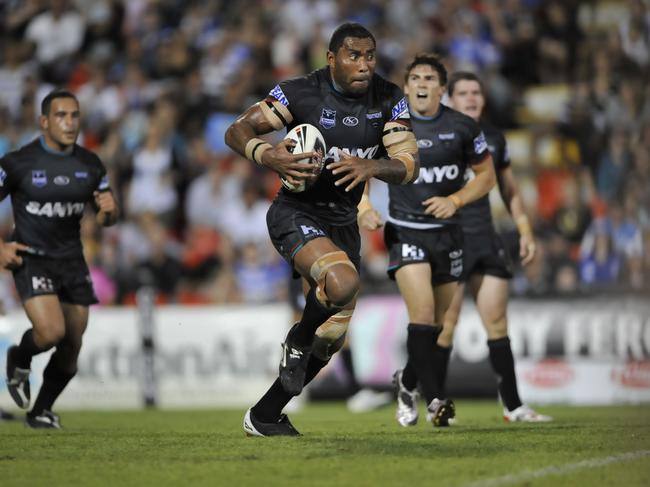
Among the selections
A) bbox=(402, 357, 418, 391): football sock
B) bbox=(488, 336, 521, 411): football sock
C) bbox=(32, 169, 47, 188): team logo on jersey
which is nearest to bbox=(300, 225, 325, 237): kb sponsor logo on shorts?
bbox=(402, 357, 418, 391): football sock

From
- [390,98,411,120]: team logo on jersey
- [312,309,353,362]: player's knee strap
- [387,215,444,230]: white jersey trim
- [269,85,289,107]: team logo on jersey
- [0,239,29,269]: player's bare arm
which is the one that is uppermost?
[269,85,289,107]: team logo on jersey

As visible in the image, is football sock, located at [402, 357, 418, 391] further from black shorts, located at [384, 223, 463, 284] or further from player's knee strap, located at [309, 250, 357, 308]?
player's knee strap, located at [309, 250, 357, 308]

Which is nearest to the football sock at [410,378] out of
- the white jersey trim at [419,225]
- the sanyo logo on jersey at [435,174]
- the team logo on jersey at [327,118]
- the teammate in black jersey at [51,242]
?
the white jersey trim at [419,225]

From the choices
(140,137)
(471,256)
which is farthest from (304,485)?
(140,137)

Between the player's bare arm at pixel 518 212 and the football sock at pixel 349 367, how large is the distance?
393cm

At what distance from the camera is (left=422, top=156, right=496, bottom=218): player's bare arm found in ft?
30.4

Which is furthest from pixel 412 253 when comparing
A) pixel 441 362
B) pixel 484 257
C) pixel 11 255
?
pixel 11 255

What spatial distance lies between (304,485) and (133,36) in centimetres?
1647

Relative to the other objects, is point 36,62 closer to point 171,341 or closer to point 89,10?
point 89,10

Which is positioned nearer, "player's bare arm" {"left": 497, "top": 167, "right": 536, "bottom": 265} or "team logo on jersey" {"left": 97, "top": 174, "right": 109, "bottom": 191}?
"team logo on jersey" {"left": 97, "top": 174, "right": 109, "bottom": 191}

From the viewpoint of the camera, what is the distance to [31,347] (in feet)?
32.6

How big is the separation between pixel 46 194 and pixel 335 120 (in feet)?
10.8

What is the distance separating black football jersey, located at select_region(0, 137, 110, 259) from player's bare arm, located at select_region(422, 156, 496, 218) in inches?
116

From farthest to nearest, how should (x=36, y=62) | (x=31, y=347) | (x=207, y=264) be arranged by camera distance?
(x=36, y=62)
(x=207, y=264)
(x=31, y=347)
